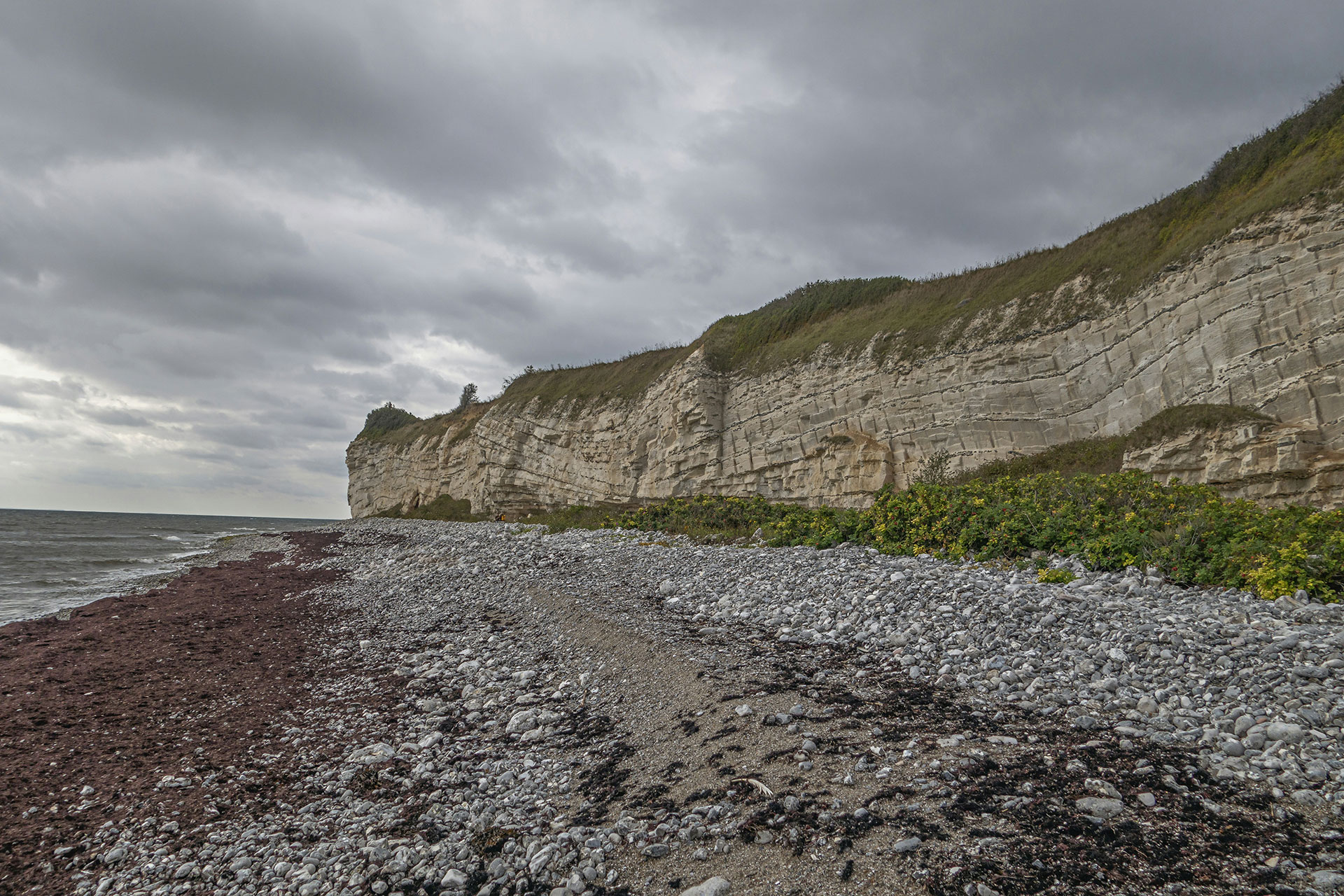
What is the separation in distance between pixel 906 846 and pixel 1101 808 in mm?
1304

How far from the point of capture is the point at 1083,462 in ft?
66.2

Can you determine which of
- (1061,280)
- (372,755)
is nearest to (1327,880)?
(372,755)

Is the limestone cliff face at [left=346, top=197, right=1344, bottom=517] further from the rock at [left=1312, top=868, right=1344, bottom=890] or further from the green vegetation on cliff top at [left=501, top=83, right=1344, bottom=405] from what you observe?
the rock at [left=1312, top=868, right=1344, bottom=890]

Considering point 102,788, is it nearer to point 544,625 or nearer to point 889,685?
point 544,625

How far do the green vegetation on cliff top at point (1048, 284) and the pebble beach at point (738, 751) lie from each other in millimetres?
16488

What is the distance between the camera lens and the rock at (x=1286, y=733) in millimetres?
4477

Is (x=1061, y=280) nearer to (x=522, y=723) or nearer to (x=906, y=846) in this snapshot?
(x=522, y=723)

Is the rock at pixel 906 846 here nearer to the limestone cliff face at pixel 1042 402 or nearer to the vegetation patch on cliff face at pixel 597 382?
the limestone cliff face at pixel 1042 402

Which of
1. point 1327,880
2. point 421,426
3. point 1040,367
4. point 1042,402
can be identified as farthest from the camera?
point 421,426

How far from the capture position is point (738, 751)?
16.8ft

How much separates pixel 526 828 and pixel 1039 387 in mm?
23732

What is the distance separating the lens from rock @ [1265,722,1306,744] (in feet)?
14.7

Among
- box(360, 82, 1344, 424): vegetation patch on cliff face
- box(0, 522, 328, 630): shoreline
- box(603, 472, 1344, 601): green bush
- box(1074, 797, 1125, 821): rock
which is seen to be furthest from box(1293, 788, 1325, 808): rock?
box(0, 522, 328, 630): shoreline

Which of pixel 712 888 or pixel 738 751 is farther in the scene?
pixel 738 751
